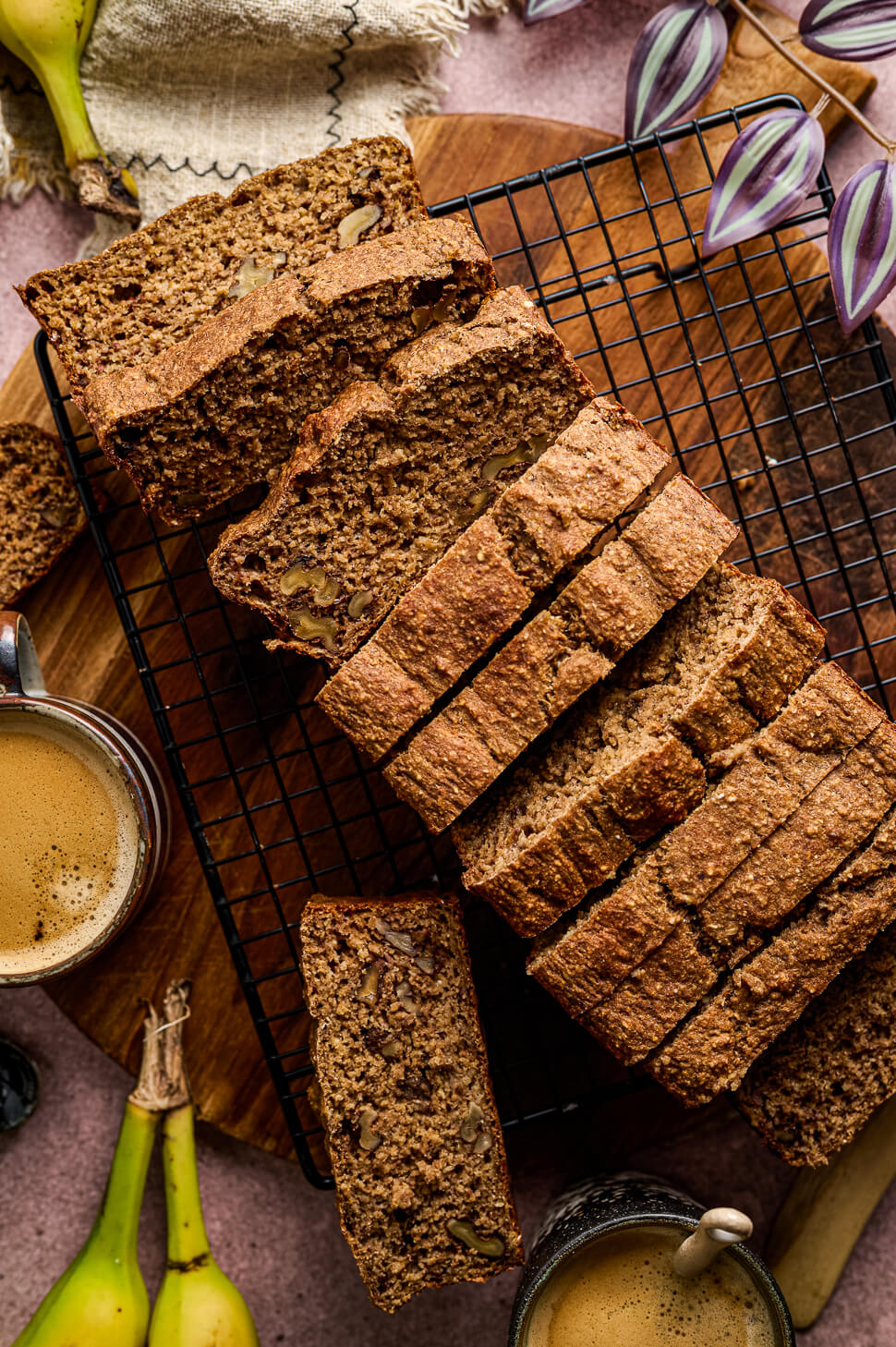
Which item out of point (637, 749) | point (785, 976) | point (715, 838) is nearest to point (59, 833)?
point (637, 749)

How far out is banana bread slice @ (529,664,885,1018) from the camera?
2584 mm

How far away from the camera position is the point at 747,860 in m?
2.62

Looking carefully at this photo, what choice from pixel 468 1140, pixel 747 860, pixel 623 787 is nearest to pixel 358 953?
pixel 468 1140

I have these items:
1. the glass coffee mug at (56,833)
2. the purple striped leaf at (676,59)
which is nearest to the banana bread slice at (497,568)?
the glass coffee mug at (56,833)

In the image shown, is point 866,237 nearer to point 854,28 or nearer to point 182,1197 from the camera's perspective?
point 854,28

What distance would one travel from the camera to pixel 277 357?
268cm

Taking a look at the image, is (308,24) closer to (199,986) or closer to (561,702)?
(561,702)

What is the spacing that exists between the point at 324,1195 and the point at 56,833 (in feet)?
4.80

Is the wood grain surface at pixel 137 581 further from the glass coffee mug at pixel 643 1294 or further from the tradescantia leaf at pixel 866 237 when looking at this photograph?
the glass coffee mug at pixel 643 1294

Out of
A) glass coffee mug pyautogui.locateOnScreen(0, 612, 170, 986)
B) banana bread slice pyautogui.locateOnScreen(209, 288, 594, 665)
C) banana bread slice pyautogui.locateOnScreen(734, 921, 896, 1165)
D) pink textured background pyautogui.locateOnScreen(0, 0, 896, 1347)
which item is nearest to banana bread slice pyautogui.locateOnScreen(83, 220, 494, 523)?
banana bread slice pyautogui.locateOnScreen(209, 288, 594, 665)

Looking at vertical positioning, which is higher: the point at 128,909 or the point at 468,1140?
the point at 128,909

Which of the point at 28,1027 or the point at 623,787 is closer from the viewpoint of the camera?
the point at 623,787

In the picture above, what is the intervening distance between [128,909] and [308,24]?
2.69 metres

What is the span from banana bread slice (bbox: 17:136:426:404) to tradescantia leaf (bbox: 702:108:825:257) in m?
0.85
